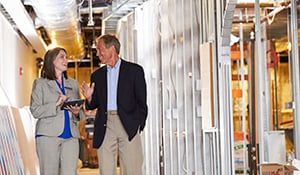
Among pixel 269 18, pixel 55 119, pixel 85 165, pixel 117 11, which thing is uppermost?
pixel 117 11

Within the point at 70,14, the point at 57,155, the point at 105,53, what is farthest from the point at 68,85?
the point at 70,14

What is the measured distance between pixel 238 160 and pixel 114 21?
340 cm

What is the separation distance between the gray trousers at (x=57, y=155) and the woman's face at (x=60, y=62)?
0.54m

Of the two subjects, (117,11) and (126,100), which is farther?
(117,11)

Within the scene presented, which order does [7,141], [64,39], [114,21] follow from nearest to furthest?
[7,141] → [114,21] → [64,39]

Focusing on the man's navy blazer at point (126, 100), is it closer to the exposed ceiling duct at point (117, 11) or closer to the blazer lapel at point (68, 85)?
the blazer lapel at point (68, 85)

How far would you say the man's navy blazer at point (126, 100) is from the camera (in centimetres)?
448

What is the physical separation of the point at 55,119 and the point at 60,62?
44 cm

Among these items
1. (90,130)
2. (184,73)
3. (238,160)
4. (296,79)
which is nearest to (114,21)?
(238,160)

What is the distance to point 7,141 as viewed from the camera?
568 cm

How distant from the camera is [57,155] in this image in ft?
14.8

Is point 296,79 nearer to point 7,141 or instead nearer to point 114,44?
point 114,44

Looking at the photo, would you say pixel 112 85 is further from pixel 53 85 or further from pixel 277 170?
pixel 277 170

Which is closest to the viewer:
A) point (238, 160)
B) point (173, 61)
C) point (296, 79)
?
point (296, 79)
